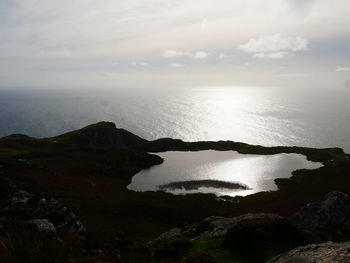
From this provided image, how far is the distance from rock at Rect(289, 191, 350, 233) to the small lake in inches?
1164

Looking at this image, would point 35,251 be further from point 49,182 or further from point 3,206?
point 49,182

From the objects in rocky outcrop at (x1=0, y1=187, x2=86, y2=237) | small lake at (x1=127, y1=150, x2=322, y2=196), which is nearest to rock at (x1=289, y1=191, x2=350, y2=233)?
rocky outcrop at (x1=0, y1=187, x2=86, y2=237)

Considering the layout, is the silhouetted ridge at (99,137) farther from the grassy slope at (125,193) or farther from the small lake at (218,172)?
the small lake at (218,172)

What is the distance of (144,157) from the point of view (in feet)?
316

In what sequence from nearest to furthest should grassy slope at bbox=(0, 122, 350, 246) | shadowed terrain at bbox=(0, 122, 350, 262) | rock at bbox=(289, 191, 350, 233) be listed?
rock at bbox=(289, 191, 350, 233)
shadowed terrain at bbox=(0, 122, 350, 262)
grassy slope at bbox=(0, 122, 350, 246)

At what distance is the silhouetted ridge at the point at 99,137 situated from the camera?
129 metres

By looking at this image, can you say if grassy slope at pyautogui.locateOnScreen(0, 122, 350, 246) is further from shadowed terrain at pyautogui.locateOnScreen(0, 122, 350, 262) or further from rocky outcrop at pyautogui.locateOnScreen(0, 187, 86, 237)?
rocky outcrop at pyautogui.locateOnScreen(0, 187, 86, 237)

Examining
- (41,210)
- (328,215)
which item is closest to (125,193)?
(41,210)

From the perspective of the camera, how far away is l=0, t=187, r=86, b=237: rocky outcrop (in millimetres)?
29219

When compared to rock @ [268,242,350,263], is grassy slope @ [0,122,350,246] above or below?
below

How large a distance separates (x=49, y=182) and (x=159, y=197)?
24.3m

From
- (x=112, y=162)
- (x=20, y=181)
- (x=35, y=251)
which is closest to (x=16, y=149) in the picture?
(x=112, y=162)

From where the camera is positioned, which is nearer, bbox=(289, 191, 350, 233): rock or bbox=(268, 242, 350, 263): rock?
bbox=(268, 242, 350, 263): rock

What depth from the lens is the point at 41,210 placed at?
31.4m
